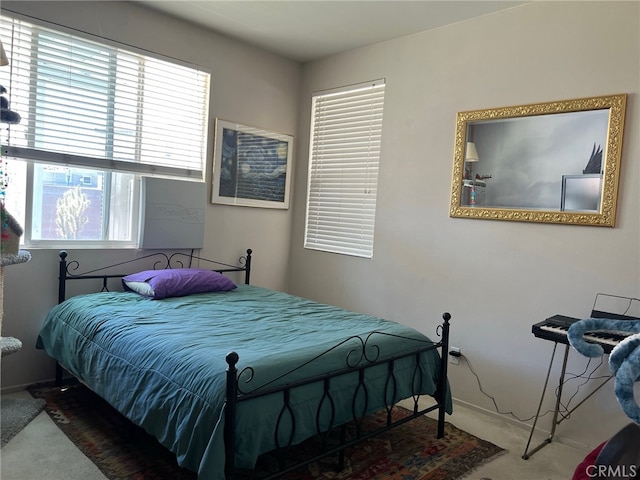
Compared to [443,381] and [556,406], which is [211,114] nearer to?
[443,381]

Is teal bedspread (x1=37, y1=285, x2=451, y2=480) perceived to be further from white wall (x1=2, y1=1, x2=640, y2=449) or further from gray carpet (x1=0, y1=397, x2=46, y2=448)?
white wall (x1=2, y1=1, x2=640, y2=449)

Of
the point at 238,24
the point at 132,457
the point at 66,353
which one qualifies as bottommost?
the point at 132,457

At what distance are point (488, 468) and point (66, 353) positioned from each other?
2.42 metres

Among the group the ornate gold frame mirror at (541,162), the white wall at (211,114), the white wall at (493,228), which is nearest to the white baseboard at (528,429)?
the white wall at (493,228)

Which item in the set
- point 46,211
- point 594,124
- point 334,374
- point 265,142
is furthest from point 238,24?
point 334,374

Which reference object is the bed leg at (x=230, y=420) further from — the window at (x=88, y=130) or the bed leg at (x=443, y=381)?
the window at (x=88, y=130)

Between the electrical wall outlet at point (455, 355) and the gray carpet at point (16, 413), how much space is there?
266 centimetres

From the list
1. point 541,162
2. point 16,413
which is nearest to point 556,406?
point 541,162

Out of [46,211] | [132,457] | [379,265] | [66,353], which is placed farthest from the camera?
[379,265]

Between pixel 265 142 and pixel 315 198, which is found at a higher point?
pixel 265 142

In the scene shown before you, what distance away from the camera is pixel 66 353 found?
8.84 ft

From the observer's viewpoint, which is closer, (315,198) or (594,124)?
(594,124)

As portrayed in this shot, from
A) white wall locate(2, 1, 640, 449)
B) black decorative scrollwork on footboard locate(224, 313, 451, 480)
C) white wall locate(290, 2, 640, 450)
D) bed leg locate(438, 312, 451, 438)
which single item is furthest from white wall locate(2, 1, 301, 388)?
bed leg locate(438, 312, 451, 438)

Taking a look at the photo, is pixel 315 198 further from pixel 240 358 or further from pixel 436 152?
pixel 240 358
